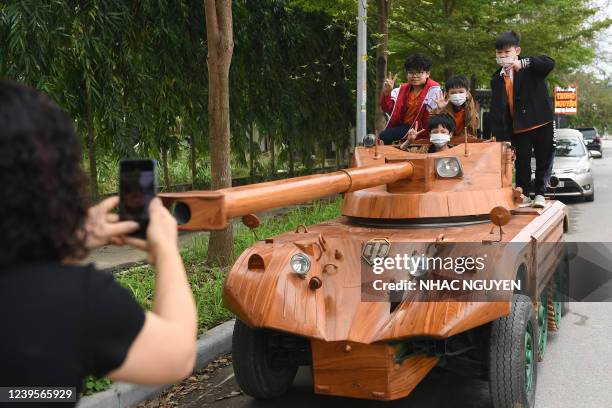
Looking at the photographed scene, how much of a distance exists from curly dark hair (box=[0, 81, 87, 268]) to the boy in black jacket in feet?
17.2

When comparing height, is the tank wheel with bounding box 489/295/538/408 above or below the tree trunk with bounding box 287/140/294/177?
below

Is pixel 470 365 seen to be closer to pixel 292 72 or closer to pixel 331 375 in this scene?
pixel 331 375

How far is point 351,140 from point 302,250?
13.5 metres

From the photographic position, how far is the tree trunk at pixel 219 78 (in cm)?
724

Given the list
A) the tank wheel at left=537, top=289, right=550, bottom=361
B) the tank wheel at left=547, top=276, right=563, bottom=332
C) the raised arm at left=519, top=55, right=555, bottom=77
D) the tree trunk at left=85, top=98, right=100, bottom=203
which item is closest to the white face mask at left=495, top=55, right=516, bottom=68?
the raised arm at left=519, top=55, right=555, bottom=77

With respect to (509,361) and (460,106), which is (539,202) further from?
(509,361)

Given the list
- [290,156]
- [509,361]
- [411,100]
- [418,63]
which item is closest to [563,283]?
[411,100]

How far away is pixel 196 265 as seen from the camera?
7945mm

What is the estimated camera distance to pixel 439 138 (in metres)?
5.66

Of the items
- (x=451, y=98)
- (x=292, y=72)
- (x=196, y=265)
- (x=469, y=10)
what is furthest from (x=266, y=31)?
(x=451, y=98)

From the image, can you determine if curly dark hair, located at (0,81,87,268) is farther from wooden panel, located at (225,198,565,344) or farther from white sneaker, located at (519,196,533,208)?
white sneaker, located at (519,196,533,208)

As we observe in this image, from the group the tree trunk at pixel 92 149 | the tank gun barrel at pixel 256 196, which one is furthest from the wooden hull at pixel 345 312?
the tree trunk at pixel 92 149

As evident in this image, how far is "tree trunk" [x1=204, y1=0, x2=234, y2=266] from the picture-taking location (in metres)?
7.24

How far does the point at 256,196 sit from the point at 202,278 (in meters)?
4.53
